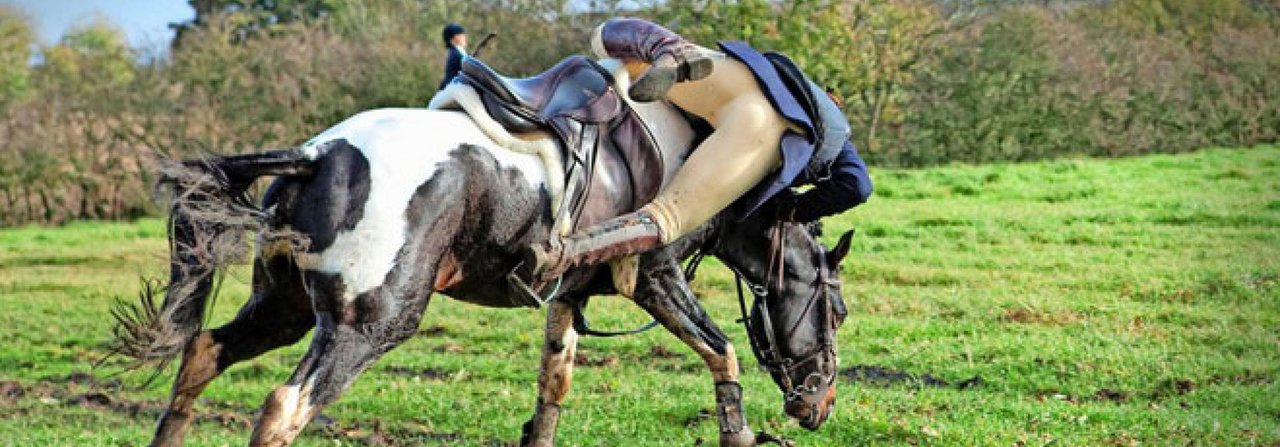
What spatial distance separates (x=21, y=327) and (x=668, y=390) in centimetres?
680

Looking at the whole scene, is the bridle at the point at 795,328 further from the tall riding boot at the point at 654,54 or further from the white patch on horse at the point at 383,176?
the white patch on horse at the point at 383,176

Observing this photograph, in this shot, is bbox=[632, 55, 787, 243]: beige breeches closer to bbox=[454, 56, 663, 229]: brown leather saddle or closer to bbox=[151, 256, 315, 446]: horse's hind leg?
Result: bbox=[454, 56, 663, 229]: brown leather saddle

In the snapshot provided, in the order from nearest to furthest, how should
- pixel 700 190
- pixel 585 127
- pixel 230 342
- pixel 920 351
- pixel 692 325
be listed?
pixel 230 342 < pixel 585 127 < pixel 700 190 < pixel 692 325 < pixel 920 351

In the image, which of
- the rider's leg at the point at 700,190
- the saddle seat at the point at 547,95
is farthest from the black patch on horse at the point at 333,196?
the rider's leg at the point at 700,190

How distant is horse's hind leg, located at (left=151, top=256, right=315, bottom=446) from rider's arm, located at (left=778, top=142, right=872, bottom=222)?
2.17 m

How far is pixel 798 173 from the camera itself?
595 cm

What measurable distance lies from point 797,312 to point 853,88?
1592 centimetres

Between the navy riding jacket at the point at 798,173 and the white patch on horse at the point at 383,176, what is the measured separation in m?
1.24

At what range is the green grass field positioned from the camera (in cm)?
768

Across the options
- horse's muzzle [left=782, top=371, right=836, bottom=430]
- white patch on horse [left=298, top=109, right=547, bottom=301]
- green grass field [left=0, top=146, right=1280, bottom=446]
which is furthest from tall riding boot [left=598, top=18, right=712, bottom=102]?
horse's muzzle [left=782, top=371, right=836, bottom=430]

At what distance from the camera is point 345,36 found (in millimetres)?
31406

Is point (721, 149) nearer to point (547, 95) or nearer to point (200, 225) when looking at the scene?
point (547, 95)

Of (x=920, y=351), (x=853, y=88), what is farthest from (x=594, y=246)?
(x=853, y=88)

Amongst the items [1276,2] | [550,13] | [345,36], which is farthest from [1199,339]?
[345,36]
